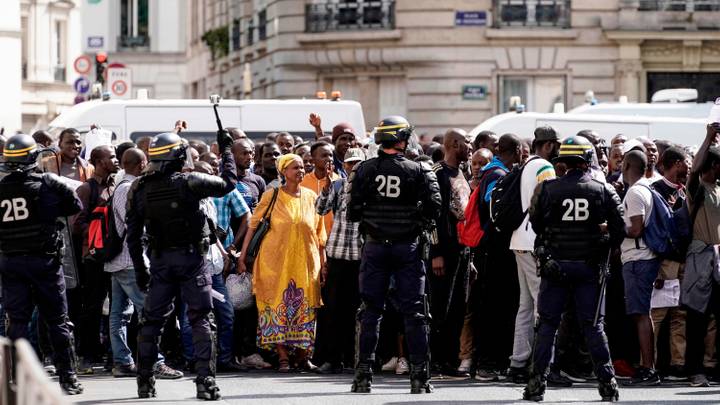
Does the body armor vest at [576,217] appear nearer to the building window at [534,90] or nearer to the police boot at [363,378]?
the police boot at [363,378]

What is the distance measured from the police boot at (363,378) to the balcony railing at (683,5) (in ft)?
82.2

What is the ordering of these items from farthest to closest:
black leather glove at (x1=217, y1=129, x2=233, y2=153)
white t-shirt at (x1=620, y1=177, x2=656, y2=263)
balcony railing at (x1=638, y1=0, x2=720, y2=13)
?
balcony railing at (x1=638, y1=0, x2=720, y2=13) < white t-shirt at (x1=620, y1=177, x2=656, y2=263) < black leather glove at (x1=217, y1=129, x2=233, y2=153)

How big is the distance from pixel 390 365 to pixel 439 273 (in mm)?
1213

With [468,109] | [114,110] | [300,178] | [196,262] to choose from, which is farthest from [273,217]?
[468,109]

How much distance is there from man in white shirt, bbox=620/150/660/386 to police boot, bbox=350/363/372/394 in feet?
7.63

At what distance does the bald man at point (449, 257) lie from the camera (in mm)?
14922

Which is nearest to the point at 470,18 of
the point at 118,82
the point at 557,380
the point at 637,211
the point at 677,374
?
the point at 118,82

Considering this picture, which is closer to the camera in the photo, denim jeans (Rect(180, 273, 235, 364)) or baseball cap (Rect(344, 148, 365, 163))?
baseball cap (Rect(344, 148, 365, 163))

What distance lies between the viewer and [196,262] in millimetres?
13141

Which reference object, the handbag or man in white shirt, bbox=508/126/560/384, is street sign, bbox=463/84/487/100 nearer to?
the handbag

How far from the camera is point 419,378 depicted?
44.7 feet

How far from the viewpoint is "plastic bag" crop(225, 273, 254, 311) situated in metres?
16.0

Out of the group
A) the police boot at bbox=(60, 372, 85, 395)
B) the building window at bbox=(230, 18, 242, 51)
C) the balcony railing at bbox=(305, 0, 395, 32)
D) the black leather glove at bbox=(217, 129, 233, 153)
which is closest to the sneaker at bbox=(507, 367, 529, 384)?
the black leather glove at bbox=(217, 129, 233, 153)

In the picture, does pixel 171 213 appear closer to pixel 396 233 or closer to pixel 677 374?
pixel 396 233
